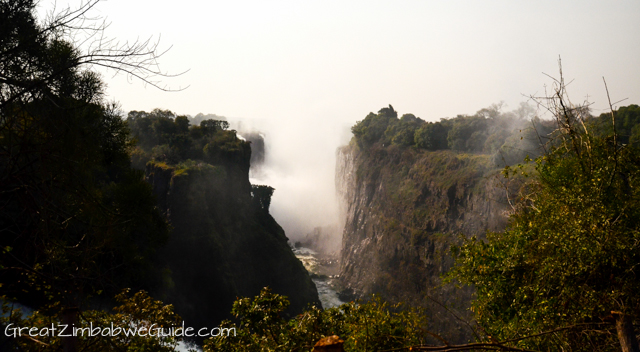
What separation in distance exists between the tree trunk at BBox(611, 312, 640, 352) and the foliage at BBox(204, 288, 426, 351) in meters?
3.08

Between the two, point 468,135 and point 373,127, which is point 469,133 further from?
point 373,127

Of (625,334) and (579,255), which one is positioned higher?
(579,255)

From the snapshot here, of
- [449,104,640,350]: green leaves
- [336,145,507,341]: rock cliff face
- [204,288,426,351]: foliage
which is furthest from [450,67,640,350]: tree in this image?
[336,145,507,341]: rock cliff face

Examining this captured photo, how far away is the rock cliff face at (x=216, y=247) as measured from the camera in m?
27.0

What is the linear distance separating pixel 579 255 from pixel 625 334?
1.52m

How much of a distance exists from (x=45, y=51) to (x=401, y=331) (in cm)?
762

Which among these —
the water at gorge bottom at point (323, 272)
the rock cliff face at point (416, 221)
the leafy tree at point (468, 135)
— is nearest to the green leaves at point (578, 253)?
the rock cliff face at point (416, 221)

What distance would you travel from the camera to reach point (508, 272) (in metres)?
9.52

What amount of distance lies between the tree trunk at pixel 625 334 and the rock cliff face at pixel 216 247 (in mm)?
21831

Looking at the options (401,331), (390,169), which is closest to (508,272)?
(401,331)

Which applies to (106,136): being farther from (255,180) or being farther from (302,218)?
(255,180)

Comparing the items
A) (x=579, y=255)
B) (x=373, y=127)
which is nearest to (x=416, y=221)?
(x=373, y=127)

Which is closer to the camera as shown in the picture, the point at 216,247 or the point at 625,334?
the point at 625,334

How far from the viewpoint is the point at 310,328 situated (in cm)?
774
